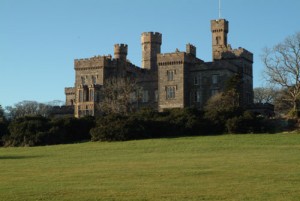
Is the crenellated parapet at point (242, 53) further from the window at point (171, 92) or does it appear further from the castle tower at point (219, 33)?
the window at point (171, 92)

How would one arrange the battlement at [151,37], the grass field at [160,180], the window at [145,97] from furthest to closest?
1. the battlement at [151,37]
2. the window at [145,97]
3. the grass field at [160,180]

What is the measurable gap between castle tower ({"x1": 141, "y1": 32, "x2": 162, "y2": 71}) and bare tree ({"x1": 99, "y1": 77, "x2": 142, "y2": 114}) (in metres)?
11.8

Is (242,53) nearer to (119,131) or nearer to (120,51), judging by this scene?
(120,51)

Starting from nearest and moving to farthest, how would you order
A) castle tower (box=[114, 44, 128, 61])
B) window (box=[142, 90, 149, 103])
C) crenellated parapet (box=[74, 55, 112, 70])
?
window (box=[142, 90, 149, 103]), crenellated parapet (box=[74, 55, 112, 70]), castle tower (box=[114, 44, 128, 61])

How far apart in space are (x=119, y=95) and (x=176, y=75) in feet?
26.6

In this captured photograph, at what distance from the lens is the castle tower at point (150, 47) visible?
81.0 metres

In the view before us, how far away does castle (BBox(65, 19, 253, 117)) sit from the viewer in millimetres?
65438

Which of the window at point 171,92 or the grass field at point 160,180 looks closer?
the grass field at point 160,180

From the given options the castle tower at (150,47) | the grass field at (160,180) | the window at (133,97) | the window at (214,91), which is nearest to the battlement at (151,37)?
the castle tower at (150,47)

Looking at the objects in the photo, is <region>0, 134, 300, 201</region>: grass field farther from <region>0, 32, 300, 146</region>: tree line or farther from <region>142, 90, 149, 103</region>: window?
<region>142, 90, 149, 103</region>: window

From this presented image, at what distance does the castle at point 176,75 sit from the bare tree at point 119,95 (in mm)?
1401

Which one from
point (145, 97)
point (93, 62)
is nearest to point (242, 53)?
point (145, 97)

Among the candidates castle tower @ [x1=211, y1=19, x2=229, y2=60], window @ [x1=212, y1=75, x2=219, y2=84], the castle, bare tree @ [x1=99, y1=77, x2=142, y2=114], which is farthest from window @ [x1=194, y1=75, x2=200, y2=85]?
castle tower @ [x1=211, y1=19, x2=229, y2=60]

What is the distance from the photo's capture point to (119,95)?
205 feet
